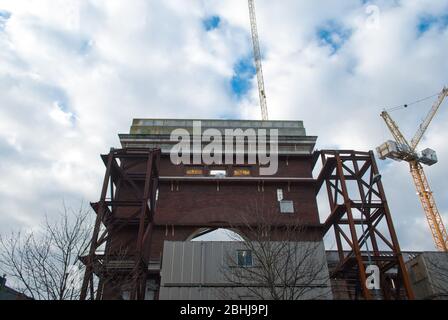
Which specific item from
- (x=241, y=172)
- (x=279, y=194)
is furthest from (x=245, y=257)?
(x=241, y=172)

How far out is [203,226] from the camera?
27.3 metres

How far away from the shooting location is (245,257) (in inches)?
824

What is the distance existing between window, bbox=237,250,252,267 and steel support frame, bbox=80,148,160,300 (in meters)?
Answer: 6.20

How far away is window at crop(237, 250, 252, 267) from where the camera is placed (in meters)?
20.8

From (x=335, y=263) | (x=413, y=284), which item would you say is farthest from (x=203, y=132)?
(x=413, y=284)

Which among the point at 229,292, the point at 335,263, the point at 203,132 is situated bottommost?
the point at 229,292

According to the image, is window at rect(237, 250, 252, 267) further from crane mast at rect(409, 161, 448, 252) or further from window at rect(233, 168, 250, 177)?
crane mast at rect(409, 161, 448, 252)

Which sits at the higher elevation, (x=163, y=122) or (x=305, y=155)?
(x=163, y=122)

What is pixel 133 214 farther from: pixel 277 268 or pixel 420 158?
pixel 420 158

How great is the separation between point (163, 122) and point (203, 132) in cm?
420

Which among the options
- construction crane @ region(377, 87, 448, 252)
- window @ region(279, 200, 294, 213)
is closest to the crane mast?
construction crane @ region(377, 87, 448, 252)

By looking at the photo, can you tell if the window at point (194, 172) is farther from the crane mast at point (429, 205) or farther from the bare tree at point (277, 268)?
the crane mast at point (429, 205)

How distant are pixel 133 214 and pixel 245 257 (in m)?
9.87
